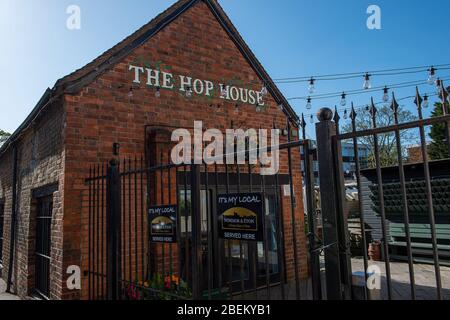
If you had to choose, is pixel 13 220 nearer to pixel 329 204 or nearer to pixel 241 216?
pixel 241 216

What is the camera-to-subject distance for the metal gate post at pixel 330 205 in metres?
2.44

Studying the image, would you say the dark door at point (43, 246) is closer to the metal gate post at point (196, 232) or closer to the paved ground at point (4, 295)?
the paved ground at point (4, 295)

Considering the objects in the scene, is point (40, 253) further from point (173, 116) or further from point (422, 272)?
point (422, 272)

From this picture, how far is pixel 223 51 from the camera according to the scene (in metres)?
7.53

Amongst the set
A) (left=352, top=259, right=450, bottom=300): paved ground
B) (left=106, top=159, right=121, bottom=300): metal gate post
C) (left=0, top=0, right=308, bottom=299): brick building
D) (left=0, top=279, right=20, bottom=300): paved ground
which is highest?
(left=0, top=0, right=308, bottom=299): brick building

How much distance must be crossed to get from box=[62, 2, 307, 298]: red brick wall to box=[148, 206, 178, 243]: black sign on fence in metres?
1.79

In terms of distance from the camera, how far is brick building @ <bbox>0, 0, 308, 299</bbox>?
17.1 ft

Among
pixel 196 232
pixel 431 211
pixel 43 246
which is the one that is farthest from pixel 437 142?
pixel 43 246

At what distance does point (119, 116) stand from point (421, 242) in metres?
8.43

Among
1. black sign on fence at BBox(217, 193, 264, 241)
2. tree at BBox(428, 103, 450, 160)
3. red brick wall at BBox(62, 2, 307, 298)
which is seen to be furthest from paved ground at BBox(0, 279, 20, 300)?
tree at BBox(428, 103, 450, 160)

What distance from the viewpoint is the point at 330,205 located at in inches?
98.9

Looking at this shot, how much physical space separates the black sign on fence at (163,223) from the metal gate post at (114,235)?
0.69m

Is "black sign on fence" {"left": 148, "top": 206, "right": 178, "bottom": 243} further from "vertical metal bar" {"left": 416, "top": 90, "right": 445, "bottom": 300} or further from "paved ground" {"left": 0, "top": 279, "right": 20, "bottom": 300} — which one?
"paved ground" {"left": 0, "top": 279, "right": 20, "bottom": 300}
